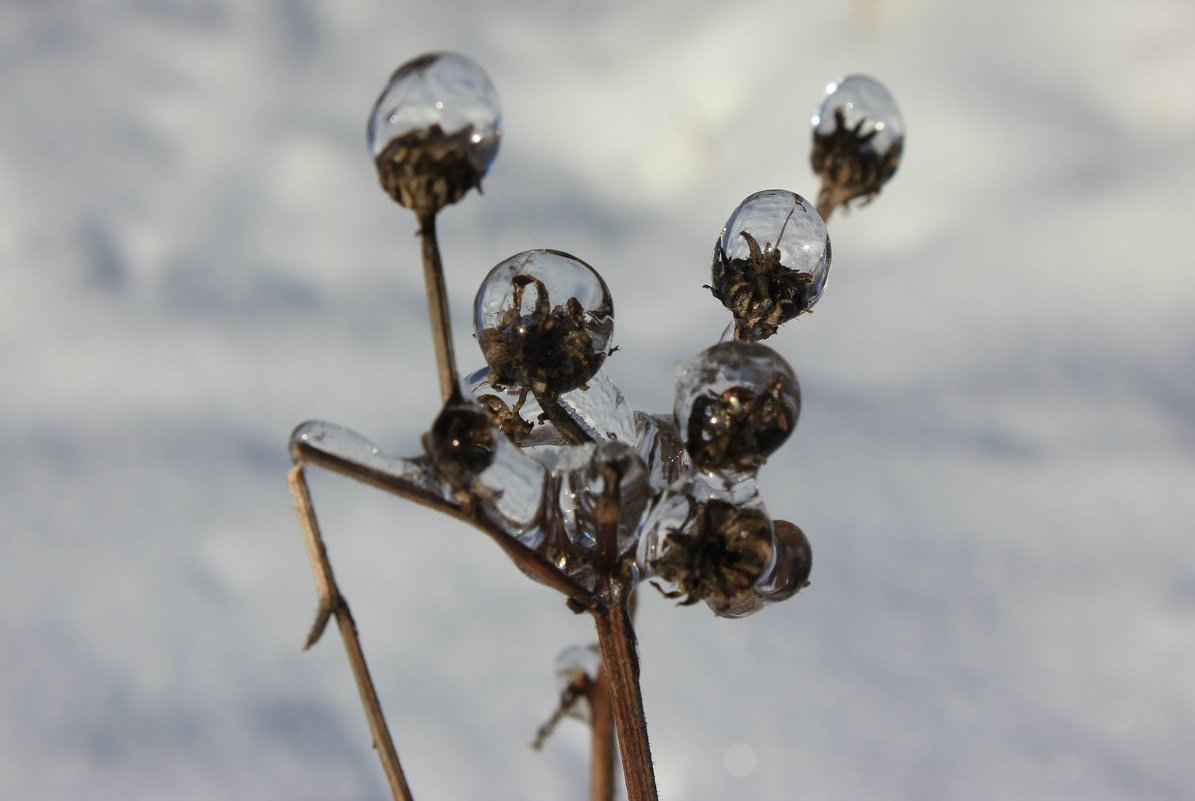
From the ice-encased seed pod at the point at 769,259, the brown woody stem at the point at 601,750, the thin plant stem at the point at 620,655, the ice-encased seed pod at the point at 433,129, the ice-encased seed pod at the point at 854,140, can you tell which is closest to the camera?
the ice-encased seed pod at the point at 433,129

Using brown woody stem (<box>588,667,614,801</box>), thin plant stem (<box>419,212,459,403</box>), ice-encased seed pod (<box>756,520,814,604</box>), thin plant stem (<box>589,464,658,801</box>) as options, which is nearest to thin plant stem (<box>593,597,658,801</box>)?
thin plant stem (<box>589,464,658,801</box>)

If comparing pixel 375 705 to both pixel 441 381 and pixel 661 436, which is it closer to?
pixel 441 381

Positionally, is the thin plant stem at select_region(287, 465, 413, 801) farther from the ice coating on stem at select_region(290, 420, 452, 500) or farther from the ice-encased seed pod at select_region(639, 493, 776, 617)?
the ice-encased seed pod at select_region(639, 493, 776, 617)

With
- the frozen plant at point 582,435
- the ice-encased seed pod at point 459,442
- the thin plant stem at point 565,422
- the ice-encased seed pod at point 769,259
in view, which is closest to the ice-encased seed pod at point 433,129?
the frozen plant at point 582,435

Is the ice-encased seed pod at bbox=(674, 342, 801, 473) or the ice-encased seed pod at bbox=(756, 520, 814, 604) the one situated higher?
the ice-encased seed pod at bbox=(674, 342, 801, 473)

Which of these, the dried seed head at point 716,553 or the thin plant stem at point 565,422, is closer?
the dried seed head at point 716,553

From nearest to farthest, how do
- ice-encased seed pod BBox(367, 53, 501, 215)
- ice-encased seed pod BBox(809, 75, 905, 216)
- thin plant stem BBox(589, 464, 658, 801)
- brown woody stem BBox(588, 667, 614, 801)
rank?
ice-encased seed pod BBox(367, 53, 501, 215)
thin plant stem BBox(589, 464, 658, 801)
ice-encased seed pod BBox(809, 75, 905, 216)
brown woody stem BBox(588, 667, 614, 801)

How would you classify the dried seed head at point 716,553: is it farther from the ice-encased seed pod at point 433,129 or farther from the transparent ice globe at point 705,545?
the ice-encased seed pod at point 433,129

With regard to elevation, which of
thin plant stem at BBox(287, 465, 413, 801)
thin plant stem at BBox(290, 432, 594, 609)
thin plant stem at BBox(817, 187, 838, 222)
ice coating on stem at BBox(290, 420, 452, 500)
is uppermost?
thin plant stem at BBox(817, 187, 838, 222)
